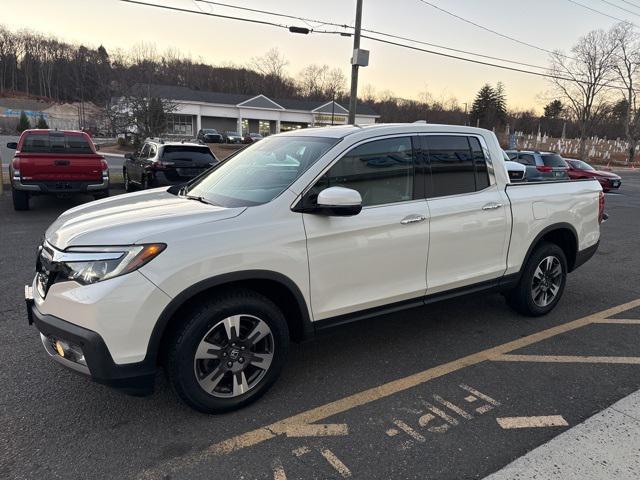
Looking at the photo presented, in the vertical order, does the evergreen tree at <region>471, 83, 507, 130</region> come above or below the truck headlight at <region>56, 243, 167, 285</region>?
above

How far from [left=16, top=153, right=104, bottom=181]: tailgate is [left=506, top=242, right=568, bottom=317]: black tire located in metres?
→ 8.63

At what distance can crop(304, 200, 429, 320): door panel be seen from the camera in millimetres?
3031

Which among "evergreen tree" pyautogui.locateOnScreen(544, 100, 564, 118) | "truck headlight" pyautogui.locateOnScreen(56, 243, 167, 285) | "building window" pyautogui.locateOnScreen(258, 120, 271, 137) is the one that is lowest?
"truck headlight" pyautogui.locateOnScreen(56, 243, 167, 285)

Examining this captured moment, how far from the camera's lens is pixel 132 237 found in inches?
100

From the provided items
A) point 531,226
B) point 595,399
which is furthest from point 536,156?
point 595,399

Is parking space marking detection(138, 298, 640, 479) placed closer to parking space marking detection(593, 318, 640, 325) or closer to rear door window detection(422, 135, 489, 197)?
parking space marking detection(593, 318, 640, 325)

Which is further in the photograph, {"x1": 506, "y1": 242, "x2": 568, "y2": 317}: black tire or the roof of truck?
{"x1": 506, "y1": 242, "x2": 568, "y2": 317}: black tire

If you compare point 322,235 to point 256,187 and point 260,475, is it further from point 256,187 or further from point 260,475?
point 260,475

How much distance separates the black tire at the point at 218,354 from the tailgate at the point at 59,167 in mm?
8227

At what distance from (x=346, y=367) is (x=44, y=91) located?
449 ft

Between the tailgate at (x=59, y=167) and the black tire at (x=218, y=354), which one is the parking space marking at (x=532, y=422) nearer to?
the black tire at (x=218, y=354)

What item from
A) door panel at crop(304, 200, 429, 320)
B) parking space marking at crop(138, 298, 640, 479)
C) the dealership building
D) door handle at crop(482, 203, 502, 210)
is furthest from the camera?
the dealership building

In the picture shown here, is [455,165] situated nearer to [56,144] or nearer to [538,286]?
[538,286]

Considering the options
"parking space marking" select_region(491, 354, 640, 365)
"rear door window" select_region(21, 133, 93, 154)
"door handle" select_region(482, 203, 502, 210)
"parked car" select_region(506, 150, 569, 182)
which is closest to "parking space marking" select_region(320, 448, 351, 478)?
"parking space marking" select_region(491, 354, 640, 365)
